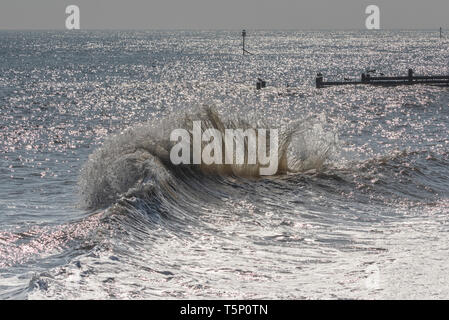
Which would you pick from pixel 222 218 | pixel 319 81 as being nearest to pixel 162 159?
pixel 222 218

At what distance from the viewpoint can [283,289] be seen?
1036 centimetres

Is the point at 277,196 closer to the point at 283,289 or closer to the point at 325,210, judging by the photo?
the point at 325,210

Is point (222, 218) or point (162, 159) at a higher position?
point (162, 159)

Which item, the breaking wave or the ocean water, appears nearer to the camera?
the ocean water

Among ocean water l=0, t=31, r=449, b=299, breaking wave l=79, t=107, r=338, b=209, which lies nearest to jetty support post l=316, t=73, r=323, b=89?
ocean water l=0, t=31, r=449, b=299

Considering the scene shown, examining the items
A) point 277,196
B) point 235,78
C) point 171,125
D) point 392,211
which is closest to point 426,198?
point 392,211

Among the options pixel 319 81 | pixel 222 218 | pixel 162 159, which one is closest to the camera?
pixel 222 218

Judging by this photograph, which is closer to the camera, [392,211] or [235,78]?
[392,211]

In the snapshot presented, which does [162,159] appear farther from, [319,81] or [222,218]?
[319,81]

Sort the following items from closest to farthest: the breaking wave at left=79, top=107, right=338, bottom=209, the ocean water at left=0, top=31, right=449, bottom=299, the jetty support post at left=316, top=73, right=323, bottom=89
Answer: the ocean water at left=0, top=31, right=449, bottom=299
the breaking wave at left=79, top=107, right=338, bottom=209
the jetty support post at left=316, top=73, right=323, bottom=89

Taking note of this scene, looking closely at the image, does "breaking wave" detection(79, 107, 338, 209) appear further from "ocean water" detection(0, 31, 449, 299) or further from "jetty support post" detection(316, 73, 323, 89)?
"jetty support post" detection(316, 73, 323, 89)

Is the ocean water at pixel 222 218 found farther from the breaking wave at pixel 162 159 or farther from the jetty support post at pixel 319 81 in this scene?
the jetty support post at pixel 319 81

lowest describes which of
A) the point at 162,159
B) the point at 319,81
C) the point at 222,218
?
the point at 222,218
